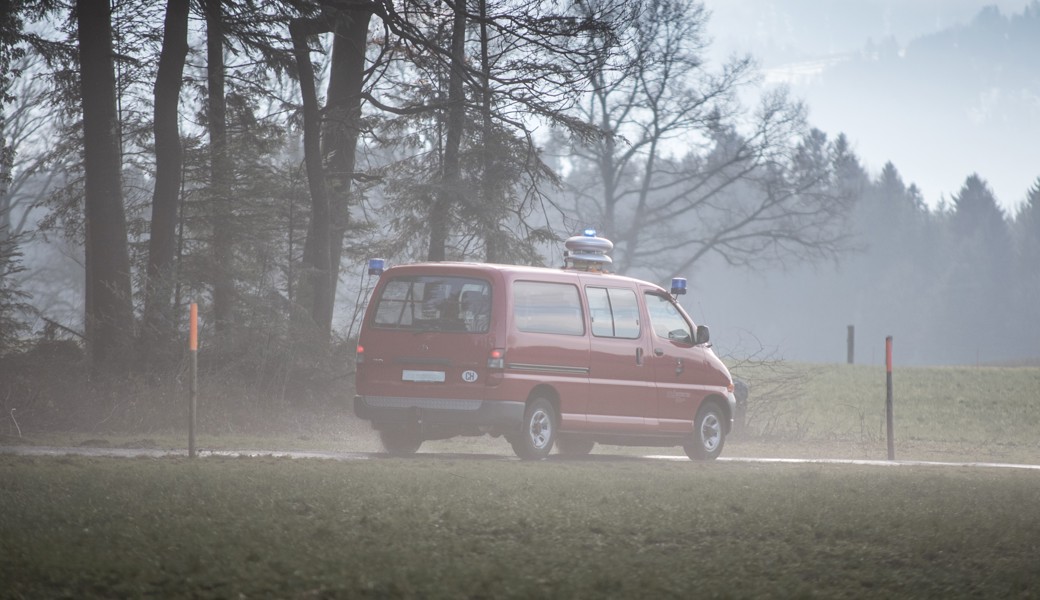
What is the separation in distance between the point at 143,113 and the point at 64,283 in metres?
32.8

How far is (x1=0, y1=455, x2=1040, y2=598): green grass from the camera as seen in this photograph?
591 cm

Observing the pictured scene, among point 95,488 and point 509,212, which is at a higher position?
point 509,212

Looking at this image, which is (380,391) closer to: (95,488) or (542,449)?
(542,449)

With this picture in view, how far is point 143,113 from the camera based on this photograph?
25.0 metres

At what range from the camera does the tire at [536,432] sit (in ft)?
45.8

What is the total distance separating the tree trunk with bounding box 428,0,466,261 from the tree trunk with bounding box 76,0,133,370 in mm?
5564

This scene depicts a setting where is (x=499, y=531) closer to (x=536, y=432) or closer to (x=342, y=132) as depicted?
(x=536, y=432)

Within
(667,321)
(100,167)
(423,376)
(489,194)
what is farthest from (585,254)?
(489,194)

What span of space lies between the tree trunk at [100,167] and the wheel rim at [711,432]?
8629mm

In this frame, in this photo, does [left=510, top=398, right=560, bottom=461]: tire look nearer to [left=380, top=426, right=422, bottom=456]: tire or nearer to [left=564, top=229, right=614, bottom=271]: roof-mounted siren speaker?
[left=380, top=426, right=422, bottom=456]: tire

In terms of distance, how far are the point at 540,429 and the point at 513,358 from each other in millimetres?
932

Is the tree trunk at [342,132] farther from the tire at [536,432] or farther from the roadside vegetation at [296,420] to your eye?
the tire at [536,432]

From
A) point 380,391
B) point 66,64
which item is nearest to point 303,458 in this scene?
point 380,391

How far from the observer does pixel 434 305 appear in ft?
46.1
